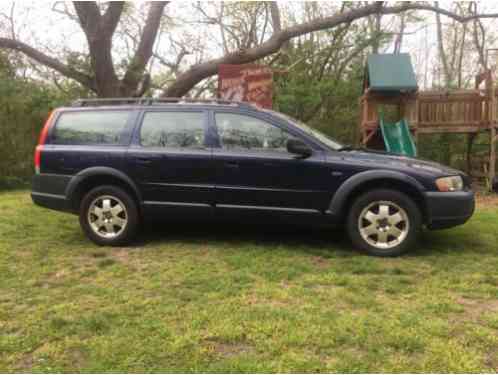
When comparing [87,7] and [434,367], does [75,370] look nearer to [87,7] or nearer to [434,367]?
[434,367]

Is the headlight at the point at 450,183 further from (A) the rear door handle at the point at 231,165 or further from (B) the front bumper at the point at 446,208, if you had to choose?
(A) the rear door handle at the point at 231,165

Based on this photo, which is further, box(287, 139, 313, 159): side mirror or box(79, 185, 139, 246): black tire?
box(79, 185, 139, 246): black tire

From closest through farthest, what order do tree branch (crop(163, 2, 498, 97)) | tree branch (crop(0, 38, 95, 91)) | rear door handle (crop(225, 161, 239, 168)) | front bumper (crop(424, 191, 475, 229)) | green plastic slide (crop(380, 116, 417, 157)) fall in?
front bumper (crop(424, 191, 475, 229)), rear door handle (crop(225, 161, 239, 168)), green plastic slide (crop(380, 116, 417, 157)), tree branch (crop(163, 2, 498, 97)), tree branch (crop(0, 38, 95, 91))

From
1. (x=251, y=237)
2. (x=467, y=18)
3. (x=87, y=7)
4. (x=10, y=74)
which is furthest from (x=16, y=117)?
(x=467, y=18)

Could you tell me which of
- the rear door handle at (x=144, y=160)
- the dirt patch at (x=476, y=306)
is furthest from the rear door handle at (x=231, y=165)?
the dirt patch at (x=476, y=306)

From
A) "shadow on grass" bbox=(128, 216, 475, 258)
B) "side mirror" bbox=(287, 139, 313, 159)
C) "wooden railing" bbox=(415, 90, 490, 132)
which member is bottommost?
"shadow on grass" bbox=(128, 216, 475, 258)

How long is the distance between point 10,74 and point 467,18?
1252 centimetres

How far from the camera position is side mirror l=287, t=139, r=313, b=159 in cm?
461

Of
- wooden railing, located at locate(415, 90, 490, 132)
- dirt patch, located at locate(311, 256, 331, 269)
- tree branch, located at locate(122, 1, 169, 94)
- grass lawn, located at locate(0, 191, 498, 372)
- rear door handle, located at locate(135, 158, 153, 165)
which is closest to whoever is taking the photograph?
grass lawn, located at locate(0, 191, 498, 372)

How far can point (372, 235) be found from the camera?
181 inches

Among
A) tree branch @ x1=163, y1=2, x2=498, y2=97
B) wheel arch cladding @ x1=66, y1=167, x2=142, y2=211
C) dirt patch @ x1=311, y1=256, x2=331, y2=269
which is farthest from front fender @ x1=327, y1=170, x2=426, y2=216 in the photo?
tree branch @ x1=163, y1=2, x2=498, y2=97

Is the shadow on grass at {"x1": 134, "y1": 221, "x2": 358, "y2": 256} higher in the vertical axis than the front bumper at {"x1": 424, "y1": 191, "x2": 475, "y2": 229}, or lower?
lower

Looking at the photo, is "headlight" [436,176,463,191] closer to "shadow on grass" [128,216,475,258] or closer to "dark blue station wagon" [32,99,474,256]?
"dark blue station wagon" [32,99,474,256]

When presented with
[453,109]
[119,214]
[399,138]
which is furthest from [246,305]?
[453,109]
